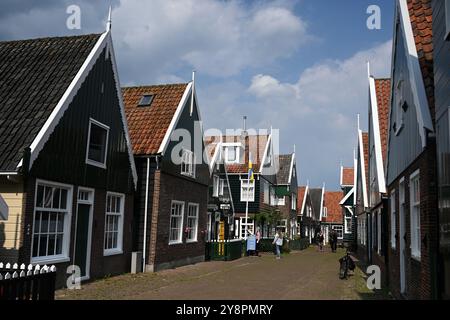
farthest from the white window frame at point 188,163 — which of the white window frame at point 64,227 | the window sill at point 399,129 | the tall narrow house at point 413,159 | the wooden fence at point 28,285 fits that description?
the wooden fence at point 28,285

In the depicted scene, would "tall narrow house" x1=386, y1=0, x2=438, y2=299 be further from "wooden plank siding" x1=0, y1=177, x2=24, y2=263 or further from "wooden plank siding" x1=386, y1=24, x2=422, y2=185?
"wooden plank siding" x1=0, y1=177, x2=24, y2=263

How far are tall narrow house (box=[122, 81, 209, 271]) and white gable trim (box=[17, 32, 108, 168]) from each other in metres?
4.89

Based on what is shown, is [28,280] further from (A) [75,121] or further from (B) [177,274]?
(B) [177,274]

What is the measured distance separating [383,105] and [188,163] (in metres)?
8.70

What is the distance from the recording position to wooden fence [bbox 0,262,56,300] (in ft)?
23.8

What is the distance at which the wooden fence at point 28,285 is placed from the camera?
726 centimetres

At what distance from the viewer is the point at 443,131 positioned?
720 centimetres

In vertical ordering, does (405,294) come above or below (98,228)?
below

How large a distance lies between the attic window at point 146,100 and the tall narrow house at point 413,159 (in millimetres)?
10642

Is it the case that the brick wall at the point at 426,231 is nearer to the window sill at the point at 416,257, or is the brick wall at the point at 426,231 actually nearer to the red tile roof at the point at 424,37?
the window sill at the point at 416,257

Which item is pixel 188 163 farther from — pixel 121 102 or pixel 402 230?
pixel 402 230

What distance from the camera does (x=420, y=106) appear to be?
8.57 meters
